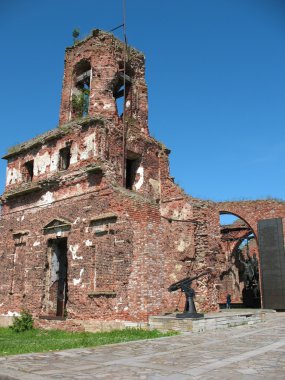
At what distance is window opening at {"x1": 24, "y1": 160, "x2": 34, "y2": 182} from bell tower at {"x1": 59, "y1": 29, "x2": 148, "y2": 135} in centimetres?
233

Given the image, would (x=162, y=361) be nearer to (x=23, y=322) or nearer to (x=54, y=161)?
(x=23, y=322)

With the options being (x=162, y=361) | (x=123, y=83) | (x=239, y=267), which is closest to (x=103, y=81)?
(x=123, y=83)

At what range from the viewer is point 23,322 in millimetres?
13273

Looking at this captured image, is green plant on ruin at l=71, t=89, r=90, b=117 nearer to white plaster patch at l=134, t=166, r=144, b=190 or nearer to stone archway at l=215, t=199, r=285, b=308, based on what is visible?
white plaster patch at l=134, t=166, r=144, b=190

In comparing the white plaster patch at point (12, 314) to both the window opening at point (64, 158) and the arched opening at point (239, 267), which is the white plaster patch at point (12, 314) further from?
the arched opening at point (239, 267)

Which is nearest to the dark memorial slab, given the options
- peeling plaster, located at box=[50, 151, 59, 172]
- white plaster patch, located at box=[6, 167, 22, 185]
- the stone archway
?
the stone archway

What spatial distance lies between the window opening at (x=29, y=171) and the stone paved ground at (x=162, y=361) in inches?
413

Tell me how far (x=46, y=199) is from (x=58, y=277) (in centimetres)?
302

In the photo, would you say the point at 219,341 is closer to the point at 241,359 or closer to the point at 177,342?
the point at 177,342

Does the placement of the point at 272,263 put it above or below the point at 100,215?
below

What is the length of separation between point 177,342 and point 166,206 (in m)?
7.70

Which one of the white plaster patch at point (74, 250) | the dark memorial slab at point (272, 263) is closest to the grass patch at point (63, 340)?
the white plaster patch at point (74, 250)

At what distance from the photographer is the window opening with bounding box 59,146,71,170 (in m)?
15.0

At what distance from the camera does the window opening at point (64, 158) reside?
14977 mm
